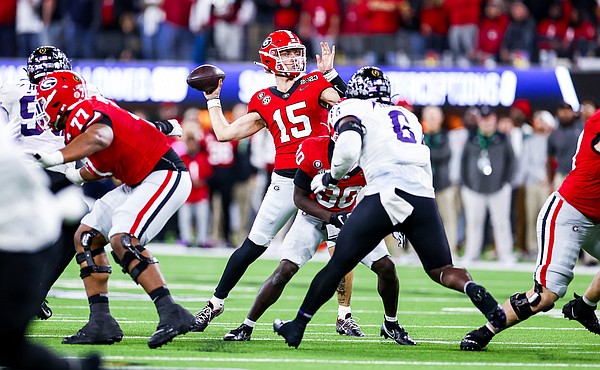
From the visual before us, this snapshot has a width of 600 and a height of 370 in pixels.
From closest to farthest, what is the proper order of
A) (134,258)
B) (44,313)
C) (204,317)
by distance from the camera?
(134,258), (204,317), (44,313)

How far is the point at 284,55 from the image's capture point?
8477 millimetres

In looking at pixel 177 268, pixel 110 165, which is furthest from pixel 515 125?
pixel 110 165

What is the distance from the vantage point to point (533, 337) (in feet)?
27.0

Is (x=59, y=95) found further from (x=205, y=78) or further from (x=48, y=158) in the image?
(x=205, y=78)

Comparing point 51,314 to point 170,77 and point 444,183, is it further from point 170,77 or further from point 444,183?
point 170,77

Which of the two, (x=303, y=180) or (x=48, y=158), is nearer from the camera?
(x=48, y=158)

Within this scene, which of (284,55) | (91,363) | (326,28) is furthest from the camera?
(326,28)

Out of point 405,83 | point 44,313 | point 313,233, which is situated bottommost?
point 44,313

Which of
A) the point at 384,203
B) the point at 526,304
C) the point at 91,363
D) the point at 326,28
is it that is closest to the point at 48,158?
the point at 384,203

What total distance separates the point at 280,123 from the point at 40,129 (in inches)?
73.7

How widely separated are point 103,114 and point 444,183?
10.1 metres

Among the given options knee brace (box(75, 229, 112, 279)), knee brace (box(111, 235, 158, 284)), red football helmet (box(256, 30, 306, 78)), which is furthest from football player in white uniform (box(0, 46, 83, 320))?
red football helmet (box(256, 30, 306, 78))

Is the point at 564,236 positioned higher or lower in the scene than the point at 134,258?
higher

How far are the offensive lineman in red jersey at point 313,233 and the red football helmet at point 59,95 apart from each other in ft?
5.07
